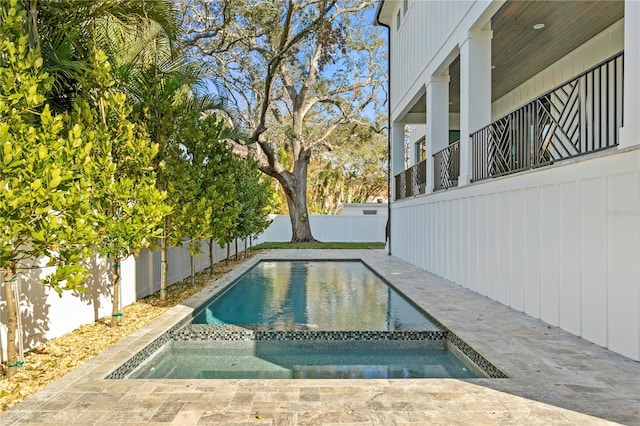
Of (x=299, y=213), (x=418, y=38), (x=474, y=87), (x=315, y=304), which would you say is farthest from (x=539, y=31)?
(x=299, y=213)

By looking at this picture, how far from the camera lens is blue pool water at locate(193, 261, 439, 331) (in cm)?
582

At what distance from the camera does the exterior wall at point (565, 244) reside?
3.96 metres

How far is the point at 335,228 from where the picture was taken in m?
22.9

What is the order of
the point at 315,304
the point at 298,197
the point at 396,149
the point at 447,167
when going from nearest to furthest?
the point at 315,304 → the point at 447,167 → the point at 396,149 → the point at 298,197

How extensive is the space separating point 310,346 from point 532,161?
3.82 meters

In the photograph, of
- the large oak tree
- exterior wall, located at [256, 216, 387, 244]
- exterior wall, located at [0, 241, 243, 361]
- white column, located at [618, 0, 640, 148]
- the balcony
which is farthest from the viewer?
exterior wall, located at [256, 216, 387, 244]

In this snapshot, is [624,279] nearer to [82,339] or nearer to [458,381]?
[458,381]

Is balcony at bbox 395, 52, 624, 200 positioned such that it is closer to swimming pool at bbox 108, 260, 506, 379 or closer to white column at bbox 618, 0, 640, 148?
white column at bbox 618, 0, 640, 148

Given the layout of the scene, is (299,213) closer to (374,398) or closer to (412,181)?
(412,181)

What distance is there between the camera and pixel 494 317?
552 centimetres

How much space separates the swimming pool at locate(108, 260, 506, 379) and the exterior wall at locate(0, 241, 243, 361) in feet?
3.50

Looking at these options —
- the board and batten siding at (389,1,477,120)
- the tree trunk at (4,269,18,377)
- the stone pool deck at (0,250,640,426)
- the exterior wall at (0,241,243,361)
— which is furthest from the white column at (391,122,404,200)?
the tree trunk at (4,269,18,377)

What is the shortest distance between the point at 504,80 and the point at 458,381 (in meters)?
9.37

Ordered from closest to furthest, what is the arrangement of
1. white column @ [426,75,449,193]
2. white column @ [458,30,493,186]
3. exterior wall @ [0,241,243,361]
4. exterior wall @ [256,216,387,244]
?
exterior wall @ [0,241,243,361]
white column @ [458,30,493,186]
white column @ [426,75,449,193]
exterior wall @ [256,216,387,244]
